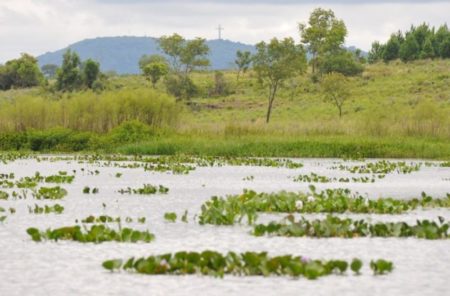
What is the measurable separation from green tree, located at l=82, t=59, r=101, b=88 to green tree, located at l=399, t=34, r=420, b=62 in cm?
3276

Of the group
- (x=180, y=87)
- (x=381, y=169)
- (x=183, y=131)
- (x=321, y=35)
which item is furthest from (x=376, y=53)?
(x=381, y=169)

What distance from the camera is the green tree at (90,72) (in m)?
74.6

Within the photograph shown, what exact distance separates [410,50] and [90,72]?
111ft

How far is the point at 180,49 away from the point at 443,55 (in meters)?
27.1

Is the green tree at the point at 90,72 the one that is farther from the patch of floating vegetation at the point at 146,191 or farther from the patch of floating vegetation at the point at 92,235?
the patch of floating vegetation at the point at 92,235

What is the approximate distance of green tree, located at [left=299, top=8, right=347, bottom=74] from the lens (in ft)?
260

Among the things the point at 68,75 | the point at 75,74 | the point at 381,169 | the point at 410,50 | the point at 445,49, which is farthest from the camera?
the point at 410,50

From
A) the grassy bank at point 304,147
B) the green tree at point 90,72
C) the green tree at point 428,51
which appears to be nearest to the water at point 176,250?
the grassy bank at point 304,147

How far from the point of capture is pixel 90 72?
74.8 metres

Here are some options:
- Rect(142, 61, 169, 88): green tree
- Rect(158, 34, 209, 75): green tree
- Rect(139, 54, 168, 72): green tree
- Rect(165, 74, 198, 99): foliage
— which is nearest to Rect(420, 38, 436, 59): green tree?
Rect(158, 34, 209, 75): green tree

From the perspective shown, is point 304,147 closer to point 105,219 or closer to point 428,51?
point 105,219

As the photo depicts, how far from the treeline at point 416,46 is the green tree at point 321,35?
1011cm

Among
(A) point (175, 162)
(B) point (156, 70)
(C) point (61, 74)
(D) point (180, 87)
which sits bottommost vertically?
(A) point (175, 162)

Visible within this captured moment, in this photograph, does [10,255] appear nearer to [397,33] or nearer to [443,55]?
[443,55]
